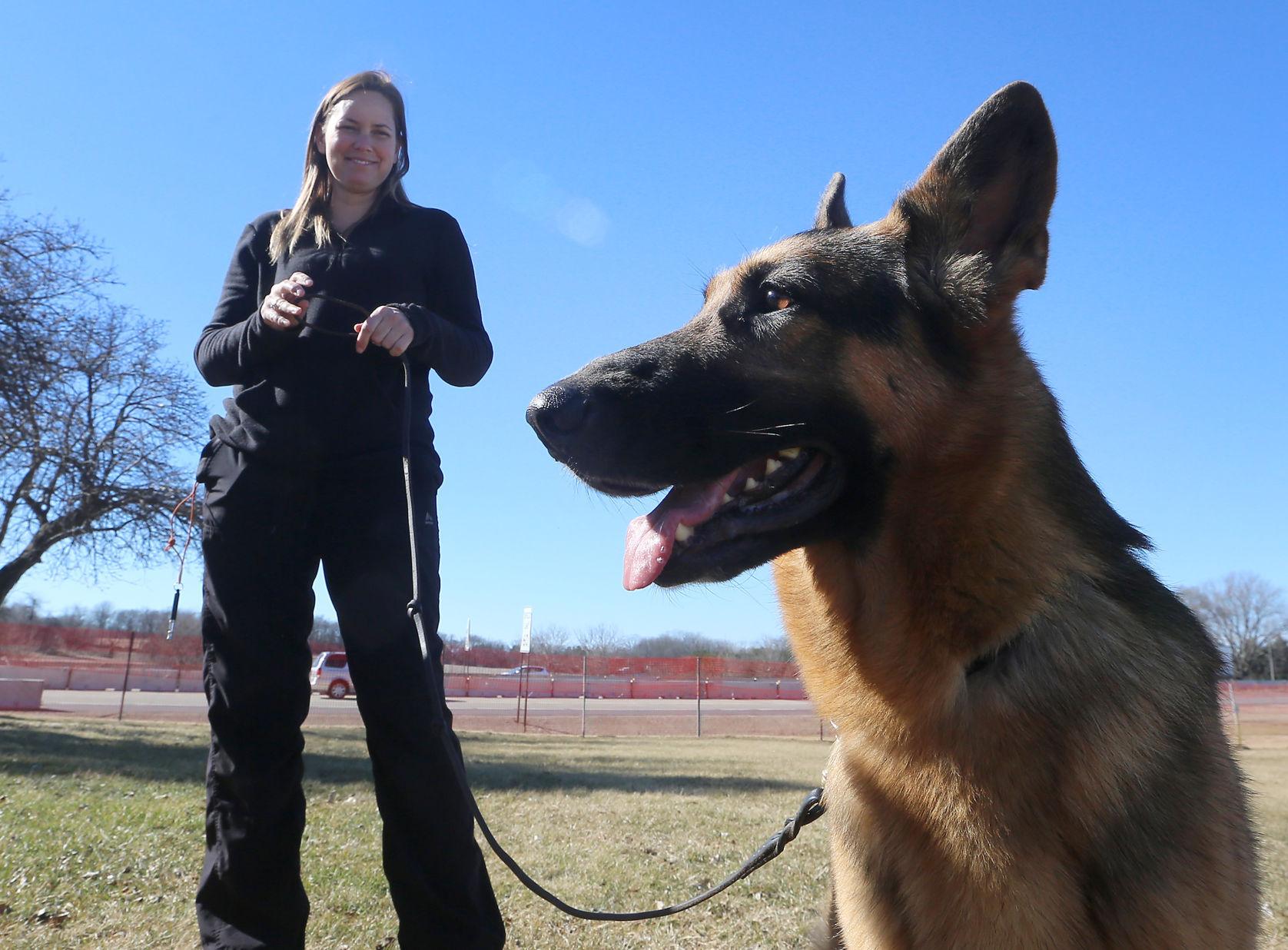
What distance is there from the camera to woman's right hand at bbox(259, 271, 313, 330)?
2.51 metres

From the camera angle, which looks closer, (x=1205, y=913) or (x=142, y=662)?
(x=1205, y=913)

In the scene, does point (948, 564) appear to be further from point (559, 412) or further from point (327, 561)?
point (327, 561)

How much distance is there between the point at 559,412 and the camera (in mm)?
2221

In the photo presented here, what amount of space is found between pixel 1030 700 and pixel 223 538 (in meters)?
2.42

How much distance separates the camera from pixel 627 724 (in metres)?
26.2

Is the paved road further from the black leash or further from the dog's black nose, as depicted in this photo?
the dog's black nose

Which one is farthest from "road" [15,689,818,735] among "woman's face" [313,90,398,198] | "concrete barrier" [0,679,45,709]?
"woman's face" [313,90,398,198]

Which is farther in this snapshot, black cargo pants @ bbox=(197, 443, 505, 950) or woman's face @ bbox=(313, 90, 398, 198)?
woman's face @ bbox=(313, 90, 398, 198)

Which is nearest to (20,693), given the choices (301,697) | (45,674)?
(45,674)

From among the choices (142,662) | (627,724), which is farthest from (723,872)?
(142,662)

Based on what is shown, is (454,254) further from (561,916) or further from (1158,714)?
(561,916)

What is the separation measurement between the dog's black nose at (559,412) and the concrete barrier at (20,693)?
26146mm

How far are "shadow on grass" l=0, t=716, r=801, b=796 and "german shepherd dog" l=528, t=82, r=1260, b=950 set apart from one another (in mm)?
7405

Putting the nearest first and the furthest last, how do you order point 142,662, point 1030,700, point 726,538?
point 1030,700 → point 726,538 → point 142,662
